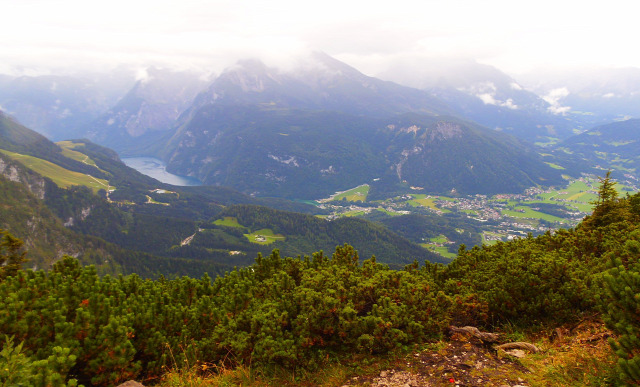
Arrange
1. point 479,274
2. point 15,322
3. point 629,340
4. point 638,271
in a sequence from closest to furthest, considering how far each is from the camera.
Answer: point 629,340
point 638,271
point 15,322
point 479,274

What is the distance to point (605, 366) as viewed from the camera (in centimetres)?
780

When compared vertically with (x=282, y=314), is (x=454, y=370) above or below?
below

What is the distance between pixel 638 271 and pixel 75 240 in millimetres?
203425

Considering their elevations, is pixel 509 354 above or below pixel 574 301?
below

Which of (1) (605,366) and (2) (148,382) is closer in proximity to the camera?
(1) (605,366)

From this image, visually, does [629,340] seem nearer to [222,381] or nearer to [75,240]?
[222,381]

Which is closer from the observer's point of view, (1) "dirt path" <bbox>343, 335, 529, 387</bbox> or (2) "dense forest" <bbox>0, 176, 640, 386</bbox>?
(2) "dense forest" <bbox>0, 176, 640, 386</bbox>

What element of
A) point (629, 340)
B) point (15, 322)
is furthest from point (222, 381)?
point (629, 340)

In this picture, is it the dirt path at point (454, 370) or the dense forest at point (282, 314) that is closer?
the dense forest at point (282, 314)

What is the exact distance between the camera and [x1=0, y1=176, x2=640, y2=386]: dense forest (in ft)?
27.4

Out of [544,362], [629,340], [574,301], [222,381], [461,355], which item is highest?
[629,340]

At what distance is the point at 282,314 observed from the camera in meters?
10.6

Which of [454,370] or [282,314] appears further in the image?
[282,314]

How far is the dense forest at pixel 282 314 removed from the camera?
8.36 metres
